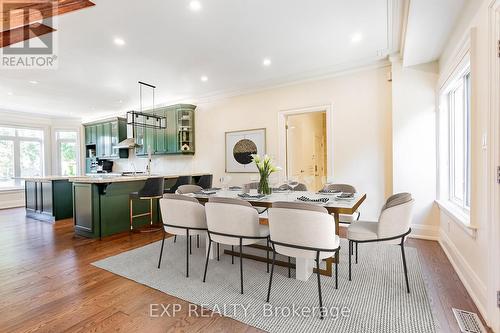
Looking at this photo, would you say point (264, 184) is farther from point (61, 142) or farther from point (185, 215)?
point (61, 142)

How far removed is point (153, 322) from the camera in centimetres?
174

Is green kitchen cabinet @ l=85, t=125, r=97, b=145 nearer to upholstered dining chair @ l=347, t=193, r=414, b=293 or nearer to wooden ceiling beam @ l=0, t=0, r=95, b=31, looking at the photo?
wooden ceiling beam @ l=0, t=0, r=95, b=31

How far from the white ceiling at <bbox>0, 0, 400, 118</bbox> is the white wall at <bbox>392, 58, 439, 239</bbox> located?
2.00 ft

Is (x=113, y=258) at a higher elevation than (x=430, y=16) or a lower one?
lower

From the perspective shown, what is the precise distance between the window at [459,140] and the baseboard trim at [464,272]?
1.65 ft

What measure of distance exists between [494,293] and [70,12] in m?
4.52

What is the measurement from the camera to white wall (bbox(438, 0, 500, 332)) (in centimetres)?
169

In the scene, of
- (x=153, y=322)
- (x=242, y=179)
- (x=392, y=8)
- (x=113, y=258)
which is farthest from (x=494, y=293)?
(x=242, y=179)

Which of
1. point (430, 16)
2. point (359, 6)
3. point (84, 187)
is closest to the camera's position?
point (430, 16)

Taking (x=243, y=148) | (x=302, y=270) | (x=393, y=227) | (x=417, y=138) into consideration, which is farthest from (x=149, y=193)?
(x=417, y=138)

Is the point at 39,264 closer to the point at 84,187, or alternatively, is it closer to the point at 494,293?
the point at 84,187

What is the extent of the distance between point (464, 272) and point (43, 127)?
10526 millimetres

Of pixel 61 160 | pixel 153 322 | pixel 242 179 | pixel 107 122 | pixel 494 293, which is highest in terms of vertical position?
pixel 107 122

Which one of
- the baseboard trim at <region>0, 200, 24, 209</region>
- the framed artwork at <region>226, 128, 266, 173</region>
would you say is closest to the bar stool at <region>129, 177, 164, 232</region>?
the framed artwork at <region>226, 128, 266, 173</region>
